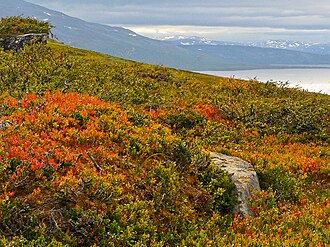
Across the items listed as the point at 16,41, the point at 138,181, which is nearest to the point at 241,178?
the point at 138,181

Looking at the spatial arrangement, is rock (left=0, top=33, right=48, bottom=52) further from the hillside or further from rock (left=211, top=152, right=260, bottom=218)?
rock (left=211, top=152, right=260, bottom=218)

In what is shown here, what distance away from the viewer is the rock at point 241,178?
12523 millimetres

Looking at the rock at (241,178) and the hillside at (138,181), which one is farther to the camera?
the rock at (241,178)

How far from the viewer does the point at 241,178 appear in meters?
13.8

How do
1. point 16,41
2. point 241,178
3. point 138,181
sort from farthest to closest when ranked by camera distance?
point 16,41 < point 241,178 < point 138,181

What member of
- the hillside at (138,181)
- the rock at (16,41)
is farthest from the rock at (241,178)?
the rock at (16,41)

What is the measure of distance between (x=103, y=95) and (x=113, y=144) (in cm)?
1058

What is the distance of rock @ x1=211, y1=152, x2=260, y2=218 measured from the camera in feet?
41.1

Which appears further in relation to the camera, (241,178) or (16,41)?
(16,41)

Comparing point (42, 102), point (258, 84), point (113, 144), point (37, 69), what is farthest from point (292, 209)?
point (258, 84)

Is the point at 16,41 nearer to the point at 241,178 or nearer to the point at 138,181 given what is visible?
the point at 138,181

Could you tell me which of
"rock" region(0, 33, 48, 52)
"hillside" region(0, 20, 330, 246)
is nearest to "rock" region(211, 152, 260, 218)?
"hillside" region(0, 20, 330, 246)

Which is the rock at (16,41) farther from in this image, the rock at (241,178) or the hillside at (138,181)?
the rock at (241,178)

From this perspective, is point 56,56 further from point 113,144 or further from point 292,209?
point 292,209
